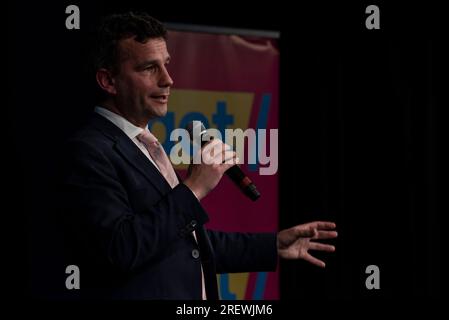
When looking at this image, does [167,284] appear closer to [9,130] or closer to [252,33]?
[9,130]

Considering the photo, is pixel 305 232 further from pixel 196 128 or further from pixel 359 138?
pixel 359 138

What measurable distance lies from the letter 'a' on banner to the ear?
1402 millimetres

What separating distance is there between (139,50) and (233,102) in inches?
62.2

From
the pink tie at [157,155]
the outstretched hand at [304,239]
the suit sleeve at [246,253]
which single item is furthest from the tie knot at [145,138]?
the outstretched hand at [304,239]

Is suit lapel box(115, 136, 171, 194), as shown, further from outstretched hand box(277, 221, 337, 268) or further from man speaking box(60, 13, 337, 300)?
outstretched hand box(277, 221, 337, 268)

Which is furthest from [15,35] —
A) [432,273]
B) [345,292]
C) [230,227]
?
[432,273]

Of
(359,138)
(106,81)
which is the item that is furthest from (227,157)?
(359,138)

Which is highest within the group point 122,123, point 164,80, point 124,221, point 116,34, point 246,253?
point 116,34

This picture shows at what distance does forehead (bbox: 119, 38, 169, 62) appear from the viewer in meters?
1.61

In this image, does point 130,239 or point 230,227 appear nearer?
point 130,239

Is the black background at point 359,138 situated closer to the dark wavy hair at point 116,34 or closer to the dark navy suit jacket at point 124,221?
the dark wavy hair at point 116,34

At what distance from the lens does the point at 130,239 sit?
1390 millimetres

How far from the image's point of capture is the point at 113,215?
55.3 inches
